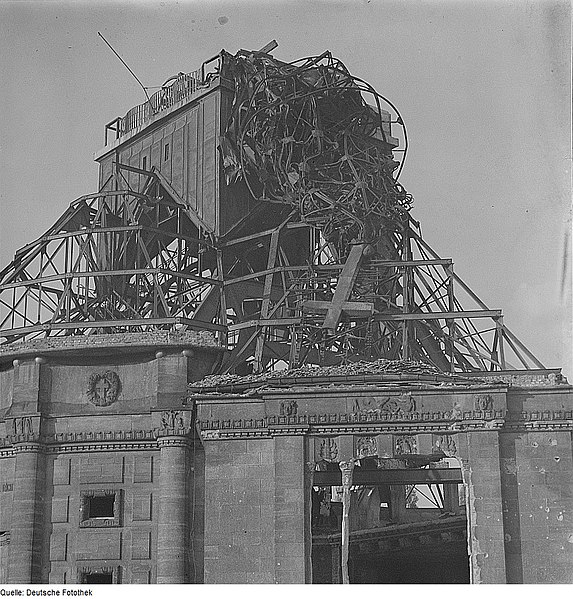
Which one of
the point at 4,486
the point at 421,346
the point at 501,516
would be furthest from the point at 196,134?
the point at 501,516

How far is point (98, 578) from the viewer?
3206cm

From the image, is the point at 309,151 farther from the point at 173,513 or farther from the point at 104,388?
the point at 173,513

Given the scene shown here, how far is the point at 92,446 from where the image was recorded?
1292 inches

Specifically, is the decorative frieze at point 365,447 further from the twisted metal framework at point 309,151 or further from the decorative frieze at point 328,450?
the twisted metal framework at point 309,151

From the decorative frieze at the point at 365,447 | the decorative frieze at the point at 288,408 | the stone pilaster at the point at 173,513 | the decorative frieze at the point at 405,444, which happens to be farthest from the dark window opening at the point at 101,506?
the decorative frieze at the point at 405,444

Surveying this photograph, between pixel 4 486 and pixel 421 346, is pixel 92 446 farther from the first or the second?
pixel 421 346

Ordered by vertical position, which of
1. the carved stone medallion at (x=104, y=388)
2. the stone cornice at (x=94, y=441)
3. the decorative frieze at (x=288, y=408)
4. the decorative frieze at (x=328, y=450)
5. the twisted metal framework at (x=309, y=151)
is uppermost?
the twisted metal framework at (x=309, y=151)

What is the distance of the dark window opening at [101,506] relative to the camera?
32688 mm

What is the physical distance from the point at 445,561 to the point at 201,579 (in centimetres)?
1528

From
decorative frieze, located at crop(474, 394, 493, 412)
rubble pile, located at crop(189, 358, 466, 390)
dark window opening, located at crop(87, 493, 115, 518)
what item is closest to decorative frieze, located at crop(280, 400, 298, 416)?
rubble pile, located at crop(189, 358, 466, 390)

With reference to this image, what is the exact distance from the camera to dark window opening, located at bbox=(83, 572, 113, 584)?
31828mm

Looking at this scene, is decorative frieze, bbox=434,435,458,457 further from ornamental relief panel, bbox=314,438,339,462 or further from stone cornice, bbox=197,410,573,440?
ornamental relief panel, bbox=314,438,339,462

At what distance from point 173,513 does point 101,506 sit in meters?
2.83

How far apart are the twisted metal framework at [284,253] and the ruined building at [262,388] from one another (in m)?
0.11
